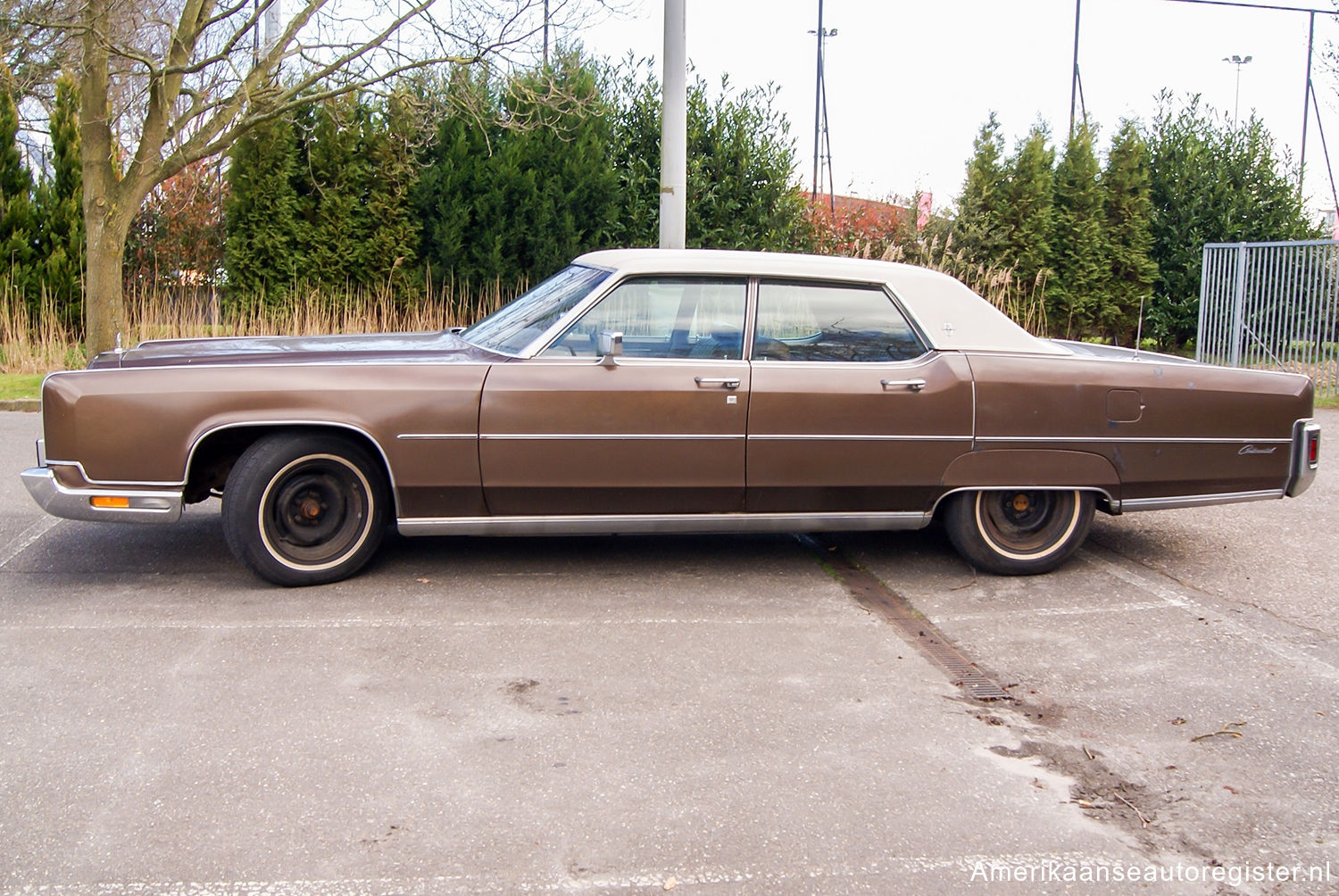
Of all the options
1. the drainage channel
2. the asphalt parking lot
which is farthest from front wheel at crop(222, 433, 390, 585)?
the drainage channel

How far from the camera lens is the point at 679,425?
522cm

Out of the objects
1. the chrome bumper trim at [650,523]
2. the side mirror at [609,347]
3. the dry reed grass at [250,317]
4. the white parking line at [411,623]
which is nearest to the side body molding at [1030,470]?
the chrome bumper trim at [650,523]

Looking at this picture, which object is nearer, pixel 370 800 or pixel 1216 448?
pixel 370 800

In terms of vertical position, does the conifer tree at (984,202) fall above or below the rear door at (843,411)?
above

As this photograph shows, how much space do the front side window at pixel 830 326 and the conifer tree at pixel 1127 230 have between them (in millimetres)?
12926

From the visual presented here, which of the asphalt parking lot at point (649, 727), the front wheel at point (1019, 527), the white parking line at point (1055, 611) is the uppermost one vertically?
the front wheel at point (1019, 527)

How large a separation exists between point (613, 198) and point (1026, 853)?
12.5m

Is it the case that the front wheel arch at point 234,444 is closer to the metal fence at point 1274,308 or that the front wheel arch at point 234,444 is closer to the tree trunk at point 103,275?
the tree trunk at point 103,275

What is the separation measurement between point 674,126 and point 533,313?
4403 mm

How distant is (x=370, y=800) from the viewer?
3.25m

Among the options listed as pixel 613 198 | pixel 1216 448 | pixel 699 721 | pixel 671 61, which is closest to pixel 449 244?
pixel 613 198

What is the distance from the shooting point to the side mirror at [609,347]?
514cm

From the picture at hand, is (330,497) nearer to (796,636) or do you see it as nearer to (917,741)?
(796,636)

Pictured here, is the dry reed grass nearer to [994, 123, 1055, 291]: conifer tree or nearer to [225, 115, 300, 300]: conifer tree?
[225, 115, 300, 300]: conifer tree
